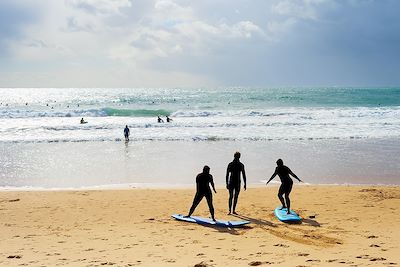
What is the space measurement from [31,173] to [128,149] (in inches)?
285

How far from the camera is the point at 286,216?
9898 millimetres

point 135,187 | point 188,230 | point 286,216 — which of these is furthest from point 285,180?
point 135,187

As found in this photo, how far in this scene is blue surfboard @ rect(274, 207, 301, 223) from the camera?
9.70 m

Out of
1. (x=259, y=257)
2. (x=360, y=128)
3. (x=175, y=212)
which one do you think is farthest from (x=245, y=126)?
(x=259, y=257)

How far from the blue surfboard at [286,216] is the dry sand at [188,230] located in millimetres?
171

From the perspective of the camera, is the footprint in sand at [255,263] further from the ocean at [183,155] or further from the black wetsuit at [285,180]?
the ocean at [183,155]

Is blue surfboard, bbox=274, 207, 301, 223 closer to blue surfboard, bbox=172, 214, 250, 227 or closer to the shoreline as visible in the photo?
blue surfboard, bbox=172, 214, 250, 227

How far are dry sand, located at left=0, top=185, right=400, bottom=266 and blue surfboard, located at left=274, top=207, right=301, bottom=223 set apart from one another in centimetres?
17

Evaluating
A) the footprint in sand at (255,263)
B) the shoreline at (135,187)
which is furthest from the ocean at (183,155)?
the footprint in sand at (255,263)

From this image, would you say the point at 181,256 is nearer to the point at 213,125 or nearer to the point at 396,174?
the point at 396,174

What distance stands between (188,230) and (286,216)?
2493 millimetres

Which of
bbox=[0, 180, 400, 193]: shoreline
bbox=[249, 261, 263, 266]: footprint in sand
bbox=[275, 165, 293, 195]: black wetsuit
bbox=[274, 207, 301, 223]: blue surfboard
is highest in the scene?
bbox=[275, 165, 293, 195]: black wetsuit

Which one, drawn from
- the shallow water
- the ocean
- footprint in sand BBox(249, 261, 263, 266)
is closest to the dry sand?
footprint in sand BBox(249, 261, 263, 266)

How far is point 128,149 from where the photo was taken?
2312 centimetres
